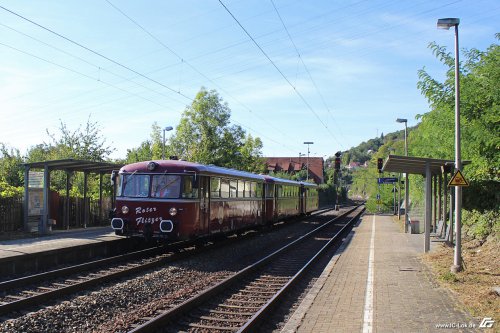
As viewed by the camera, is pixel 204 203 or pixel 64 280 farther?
pixel 204 203

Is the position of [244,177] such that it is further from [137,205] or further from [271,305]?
[271,305]

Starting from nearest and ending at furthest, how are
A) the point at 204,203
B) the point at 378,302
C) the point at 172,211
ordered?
1. the point at 378,302
2. the point at 172,211
3. the point at 204,203

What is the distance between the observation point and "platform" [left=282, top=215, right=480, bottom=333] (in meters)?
7.12

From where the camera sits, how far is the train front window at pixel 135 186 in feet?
48.5

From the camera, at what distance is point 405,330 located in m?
6.81

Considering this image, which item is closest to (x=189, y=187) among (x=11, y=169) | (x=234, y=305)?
(x=234, y=305)

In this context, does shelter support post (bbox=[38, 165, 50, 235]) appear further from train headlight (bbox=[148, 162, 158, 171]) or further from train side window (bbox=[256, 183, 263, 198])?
train side window (bbox=[256, 183, 263, 198])

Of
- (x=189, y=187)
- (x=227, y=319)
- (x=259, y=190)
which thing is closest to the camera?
(x=227, y=319)

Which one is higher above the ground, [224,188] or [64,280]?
[224,188]

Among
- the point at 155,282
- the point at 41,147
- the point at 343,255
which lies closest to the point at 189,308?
the point at 155,282

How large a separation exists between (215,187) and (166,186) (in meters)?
2.37

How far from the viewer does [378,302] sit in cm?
856

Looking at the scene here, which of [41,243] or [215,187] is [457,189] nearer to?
[215,187]

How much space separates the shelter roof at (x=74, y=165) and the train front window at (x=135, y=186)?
12.1ft
